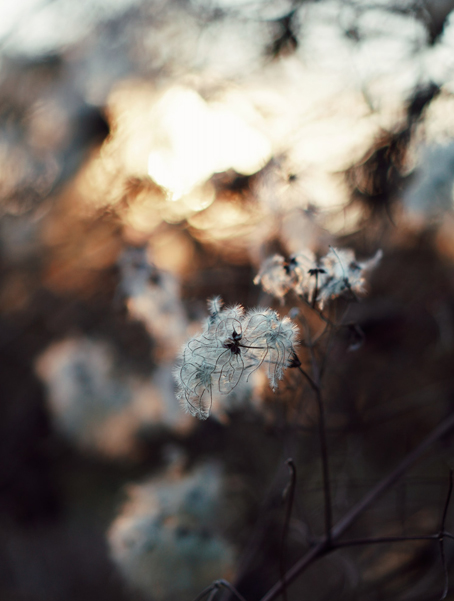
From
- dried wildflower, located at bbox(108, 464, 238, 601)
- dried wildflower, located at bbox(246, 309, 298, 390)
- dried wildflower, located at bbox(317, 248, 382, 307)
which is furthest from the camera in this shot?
dried wildflower, located at bbox(108, 464, 238, 601)

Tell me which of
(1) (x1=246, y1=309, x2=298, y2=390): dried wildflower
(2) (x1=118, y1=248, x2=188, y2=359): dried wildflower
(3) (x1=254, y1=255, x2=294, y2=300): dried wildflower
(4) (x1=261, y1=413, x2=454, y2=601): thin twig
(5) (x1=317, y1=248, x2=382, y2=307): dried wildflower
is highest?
(2) (x1=118, y1=248, x2=188, y2=359): dried wildflower

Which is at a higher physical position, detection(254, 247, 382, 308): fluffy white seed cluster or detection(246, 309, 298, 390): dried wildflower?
detection(254, 247, 382, 308): fluffy white seed cluster

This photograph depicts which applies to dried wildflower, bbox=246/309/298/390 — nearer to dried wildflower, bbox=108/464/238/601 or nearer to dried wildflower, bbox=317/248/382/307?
dried wildflower, bbox=317/248/382/307

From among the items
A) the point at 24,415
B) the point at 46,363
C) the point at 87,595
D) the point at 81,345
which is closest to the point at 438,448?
the point at 81,345

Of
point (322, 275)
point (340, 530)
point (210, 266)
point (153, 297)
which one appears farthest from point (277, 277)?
point (210, 266)

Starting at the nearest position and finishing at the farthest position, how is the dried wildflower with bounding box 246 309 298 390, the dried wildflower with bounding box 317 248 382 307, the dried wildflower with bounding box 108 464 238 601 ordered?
1. the dried wildflower with bounding box 246 309 298 390
2. the dried wildflower with bounding box 317 248 382 307
3. the dried wildflower with bounding box 108 464 238 601

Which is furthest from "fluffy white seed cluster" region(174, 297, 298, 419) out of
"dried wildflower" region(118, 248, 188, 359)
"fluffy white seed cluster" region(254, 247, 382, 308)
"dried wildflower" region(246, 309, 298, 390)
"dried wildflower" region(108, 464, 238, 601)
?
"dried wildflower" region(108, 464, 238, 601)

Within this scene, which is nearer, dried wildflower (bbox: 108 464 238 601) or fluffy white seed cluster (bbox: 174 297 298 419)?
fluffy white seed cluster (bbox: 174 297 298 419)

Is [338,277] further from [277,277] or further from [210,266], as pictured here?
[210,266]
